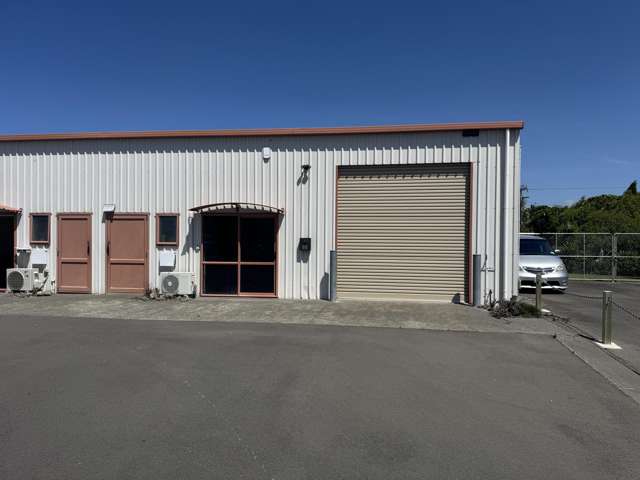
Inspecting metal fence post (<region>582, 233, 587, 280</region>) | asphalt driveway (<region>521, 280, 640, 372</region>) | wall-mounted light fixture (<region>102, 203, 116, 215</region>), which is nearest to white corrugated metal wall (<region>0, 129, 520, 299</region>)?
wall-mounted light fixture (<region>102, 203, 116, 215</region>)

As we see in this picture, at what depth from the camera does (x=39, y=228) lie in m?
13.8

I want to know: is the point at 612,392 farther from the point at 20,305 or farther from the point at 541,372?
the point at 20,305

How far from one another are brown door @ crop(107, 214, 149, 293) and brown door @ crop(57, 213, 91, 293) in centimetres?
68

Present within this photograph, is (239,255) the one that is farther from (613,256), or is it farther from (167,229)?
(613,256)

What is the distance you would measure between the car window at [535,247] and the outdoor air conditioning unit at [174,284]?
1122cm

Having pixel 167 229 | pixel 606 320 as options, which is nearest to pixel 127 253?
pixel 167 229

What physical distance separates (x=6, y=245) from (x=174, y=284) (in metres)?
5.88

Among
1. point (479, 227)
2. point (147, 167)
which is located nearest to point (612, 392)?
point (479, 227)

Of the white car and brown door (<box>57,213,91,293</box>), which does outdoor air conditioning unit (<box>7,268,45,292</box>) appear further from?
the white car

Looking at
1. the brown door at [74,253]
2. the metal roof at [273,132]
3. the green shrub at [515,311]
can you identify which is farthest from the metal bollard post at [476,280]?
the brown door at [74,253]

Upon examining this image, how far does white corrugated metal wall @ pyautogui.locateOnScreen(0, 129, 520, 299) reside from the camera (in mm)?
11969

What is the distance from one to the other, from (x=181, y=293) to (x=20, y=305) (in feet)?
12.6

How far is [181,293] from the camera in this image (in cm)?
1260

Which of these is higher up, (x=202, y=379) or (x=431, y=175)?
(x=431, y=175)
